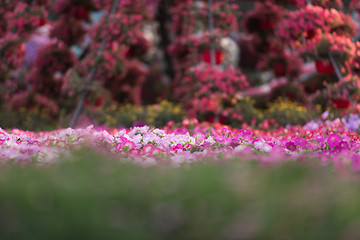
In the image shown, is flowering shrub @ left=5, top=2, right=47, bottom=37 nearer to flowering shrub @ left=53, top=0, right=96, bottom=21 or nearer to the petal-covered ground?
flowering shrub @ left=53, top=0, right=96, bottom=21

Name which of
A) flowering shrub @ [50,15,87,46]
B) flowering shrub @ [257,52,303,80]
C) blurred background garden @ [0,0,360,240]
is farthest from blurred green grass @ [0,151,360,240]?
flowering shrub @ [257,52,303,80]

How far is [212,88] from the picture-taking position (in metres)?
7.95

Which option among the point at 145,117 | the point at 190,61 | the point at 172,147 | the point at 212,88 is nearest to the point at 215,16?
the point at 190,61

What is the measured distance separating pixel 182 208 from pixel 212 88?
253 inches

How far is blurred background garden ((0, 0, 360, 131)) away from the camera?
7.18 m

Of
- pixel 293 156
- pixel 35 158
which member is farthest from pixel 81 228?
pixel 293 156

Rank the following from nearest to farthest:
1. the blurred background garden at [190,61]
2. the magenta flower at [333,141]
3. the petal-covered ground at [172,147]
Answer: the petal-covered ground at [172,147]
the magenta flower at [333,141]
the blurred background garden at [190,61]

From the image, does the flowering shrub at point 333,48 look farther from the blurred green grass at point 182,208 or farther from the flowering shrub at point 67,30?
the blurred green grass at point 182,208

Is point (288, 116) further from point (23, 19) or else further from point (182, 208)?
point (182, 208)

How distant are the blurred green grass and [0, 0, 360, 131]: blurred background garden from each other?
560cm

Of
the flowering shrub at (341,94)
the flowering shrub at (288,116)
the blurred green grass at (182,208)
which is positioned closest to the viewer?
the blurred green grass at (182,208)

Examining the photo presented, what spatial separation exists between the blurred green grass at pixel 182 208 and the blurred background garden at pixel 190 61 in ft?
18.4

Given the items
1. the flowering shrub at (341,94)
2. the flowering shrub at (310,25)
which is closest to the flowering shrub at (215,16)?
the flowering shrub at (310,25)

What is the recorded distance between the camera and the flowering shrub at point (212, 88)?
7.79 meters
